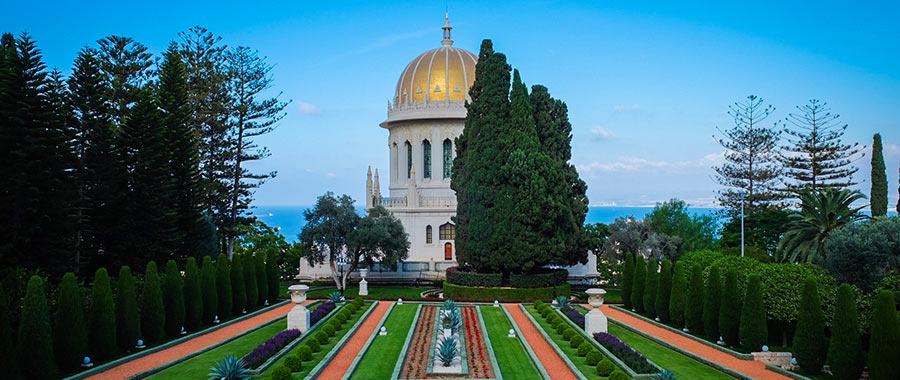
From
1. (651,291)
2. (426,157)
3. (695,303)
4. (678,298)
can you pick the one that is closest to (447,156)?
(426,157)

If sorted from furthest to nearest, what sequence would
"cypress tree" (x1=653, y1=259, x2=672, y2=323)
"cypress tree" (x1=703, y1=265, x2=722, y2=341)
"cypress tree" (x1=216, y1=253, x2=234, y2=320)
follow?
1. "cypress tree" (x1=216, y1=253, x2=234, y2=320)
2. "cypress tree" (x1=653, y1=259, x2=672, y2=323)
3. "cypress tree" (x1=703, y1=265, x2=722, y2=341)

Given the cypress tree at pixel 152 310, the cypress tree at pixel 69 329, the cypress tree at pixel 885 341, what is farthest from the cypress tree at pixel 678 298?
the cypress tree at pixel 69 329

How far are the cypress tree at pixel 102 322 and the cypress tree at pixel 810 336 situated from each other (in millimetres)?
16874

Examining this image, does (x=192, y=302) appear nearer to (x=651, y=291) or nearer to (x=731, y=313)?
(x=651, y=291)

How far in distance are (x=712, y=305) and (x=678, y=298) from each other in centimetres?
289

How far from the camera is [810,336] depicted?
17.4m

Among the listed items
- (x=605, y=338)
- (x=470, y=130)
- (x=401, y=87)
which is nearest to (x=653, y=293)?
(x=605, y=338)

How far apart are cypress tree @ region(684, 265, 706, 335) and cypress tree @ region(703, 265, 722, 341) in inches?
30.7

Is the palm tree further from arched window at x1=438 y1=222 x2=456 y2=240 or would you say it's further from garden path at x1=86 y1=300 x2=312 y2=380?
arched window at x1=438 y1=222 x2=456 y2=240

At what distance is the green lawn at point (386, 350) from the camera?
16750mm

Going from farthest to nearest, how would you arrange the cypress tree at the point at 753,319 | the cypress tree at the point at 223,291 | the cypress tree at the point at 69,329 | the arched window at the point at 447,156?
the arched window at the point at 447,156 < the cypress tree at the point at 223,291 < the cypress tree at the point at 753,319 < the cypress tree at the point at 69,329

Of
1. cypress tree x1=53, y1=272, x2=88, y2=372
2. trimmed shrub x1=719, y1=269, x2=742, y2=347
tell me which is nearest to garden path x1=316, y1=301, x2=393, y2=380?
cypress tree x1=53, y1=272, x2=88, y2=372

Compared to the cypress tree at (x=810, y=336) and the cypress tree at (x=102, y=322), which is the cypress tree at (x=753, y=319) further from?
the cypress tree at (x=102, y=322)

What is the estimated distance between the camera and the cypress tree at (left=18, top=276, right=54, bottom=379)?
1595cm
